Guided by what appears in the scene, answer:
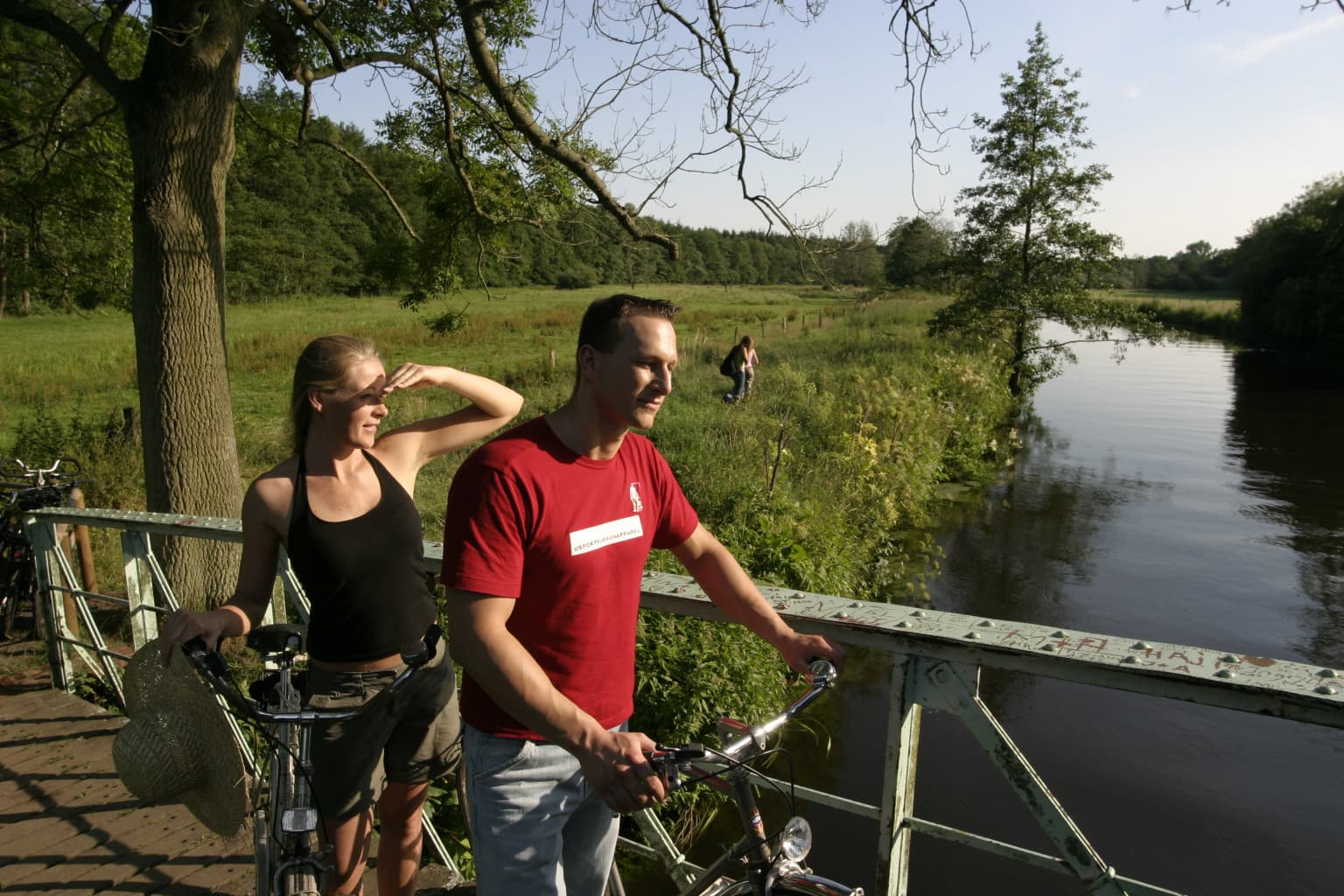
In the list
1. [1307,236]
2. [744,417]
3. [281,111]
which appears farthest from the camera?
[1307,236]

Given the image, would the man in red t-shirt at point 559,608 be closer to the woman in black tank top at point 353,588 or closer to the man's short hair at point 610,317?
the man's short hair at point 610,317

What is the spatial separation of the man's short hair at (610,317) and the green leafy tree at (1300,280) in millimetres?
49577

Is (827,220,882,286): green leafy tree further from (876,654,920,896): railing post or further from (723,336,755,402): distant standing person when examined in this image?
(723,336,755,402): distant standing person

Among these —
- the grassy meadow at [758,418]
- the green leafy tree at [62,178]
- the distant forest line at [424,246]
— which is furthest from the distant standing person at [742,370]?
the green leafy tree at [62,178]

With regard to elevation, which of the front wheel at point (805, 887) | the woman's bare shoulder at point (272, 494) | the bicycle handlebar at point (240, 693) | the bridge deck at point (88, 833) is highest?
the woman's bare shoulder at point (272, 494)

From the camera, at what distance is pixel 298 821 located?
1.96 metres

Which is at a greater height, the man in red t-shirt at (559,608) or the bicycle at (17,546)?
the man in red t-shirt at (559,608)

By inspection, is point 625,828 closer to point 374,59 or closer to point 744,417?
point 374,59

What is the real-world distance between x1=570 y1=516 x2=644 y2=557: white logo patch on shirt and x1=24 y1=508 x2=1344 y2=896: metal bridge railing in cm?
44

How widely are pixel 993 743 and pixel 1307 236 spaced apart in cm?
5829

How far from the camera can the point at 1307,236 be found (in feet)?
156

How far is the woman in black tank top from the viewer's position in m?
2.27

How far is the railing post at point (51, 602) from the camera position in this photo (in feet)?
14.3

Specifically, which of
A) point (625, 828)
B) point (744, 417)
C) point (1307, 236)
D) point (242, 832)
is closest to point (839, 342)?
point (744, 417)
